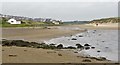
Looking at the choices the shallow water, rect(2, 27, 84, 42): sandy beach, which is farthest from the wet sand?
rect(2, 27, 84, 42): sandy beach

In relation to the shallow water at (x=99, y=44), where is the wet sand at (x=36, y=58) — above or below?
above

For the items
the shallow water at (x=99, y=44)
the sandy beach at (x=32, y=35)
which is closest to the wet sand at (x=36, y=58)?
the shallow water at (x=99, y=44)

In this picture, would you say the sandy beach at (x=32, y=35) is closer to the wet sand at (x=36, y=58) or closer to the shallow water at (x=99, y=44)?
the shallow water at (x=99, y=44)

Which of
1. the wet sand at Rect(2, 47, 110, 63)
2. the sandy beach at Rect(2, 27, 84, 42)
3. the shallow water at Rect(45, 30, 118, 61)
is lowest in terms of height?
the shallow water at Rect(45, 30, 118, 61)

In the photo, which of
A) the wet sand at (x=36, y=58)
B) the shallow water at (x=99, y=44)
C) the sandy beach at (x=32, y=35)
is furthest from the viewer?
the sandy beach at (x=32, y=35)

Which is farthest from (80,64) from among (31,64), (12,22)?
(12,22)

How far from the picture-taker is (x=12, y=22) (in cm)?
11388

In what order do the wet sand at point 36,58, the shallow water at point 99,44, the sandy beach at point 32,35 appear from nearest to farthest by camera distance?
the wet sand at point 36,58 → the shallow water at point 99,44 → the sandy beach at point 32,35

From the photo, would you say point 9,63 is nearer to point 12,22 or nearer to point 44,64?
point 44,64

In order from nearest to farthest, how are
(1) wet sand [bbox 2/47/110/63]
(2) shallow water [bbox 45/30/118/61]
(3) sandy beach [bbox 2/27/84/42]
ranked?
(1) wet sand [bbox 2/47/110/63], (2) shallow water [bbox 45/30/118/61], (3) sandy beach [bbox 2/27/84/42]

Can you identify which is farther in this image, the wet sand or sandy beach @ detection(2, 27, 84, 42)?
sandy beach @ detection(2, 27, 84, 42)

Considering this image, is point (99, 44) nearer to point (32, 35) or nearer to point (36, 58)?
point (32, 35)

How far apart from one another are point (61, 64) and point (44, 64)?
2.64 ft

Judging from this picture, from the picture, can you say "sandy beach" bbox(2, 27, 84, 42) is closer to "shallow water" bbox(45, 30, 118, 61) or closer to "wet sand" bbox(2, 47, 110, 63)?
"shallow water" bbox(45, 30, 118, 61)
